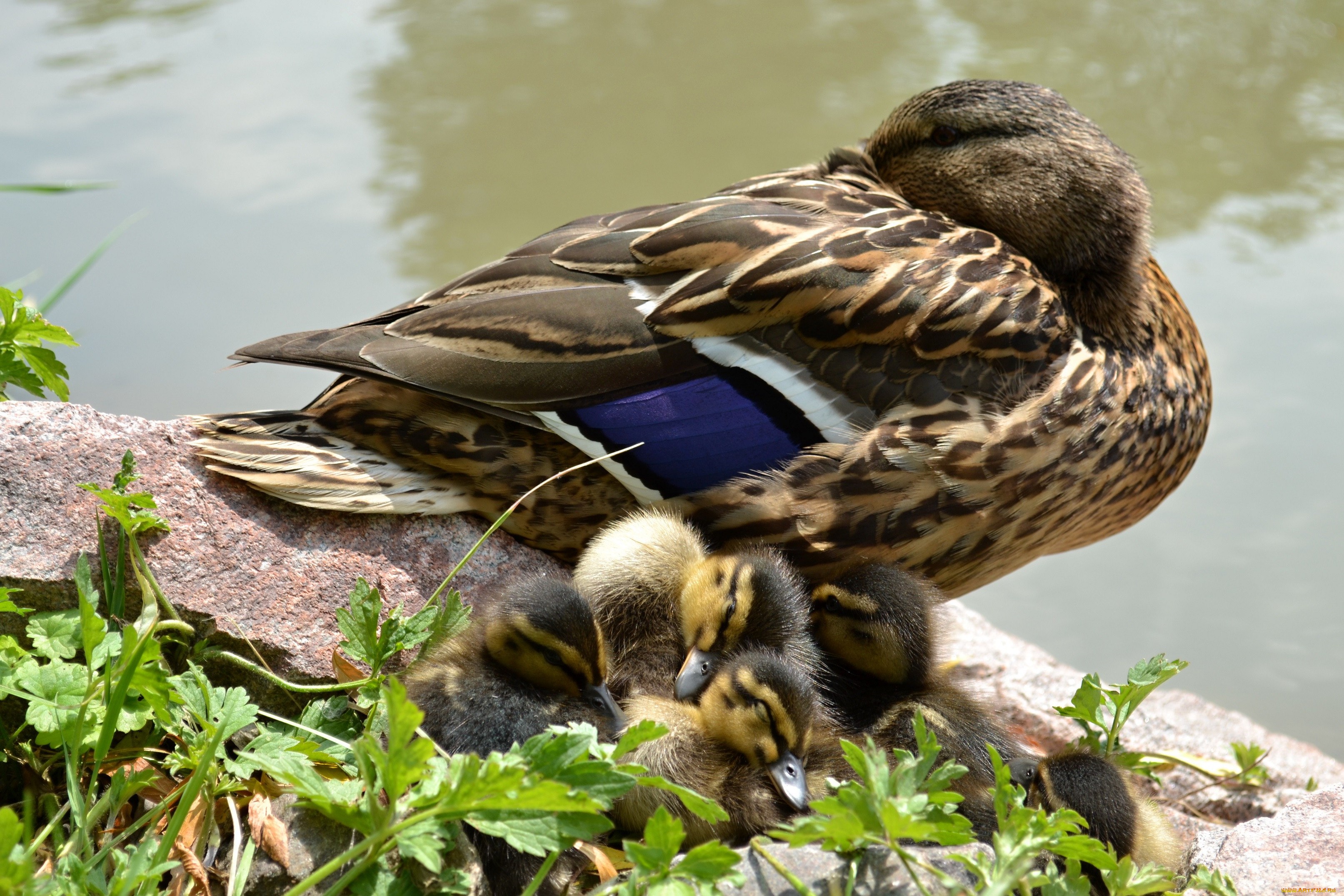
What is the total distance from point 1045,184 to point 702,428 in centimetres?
105

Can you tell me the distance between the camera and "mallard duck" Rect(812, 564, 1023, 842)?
205 centimetres

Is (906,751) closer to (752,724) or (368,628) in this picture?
(752,724)

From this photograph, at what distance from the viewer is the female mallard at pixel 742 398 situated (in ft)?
7.53

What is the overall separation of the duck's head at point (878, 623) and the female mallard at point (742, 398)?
0.17 metres

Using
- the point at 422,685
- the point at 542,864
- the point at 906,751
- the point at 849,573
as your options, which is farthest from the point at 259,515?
the point at 906,751

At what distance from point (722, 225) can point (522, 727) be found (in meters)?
1.10

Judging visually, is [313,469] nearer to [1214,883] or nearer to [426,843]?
[426,843]

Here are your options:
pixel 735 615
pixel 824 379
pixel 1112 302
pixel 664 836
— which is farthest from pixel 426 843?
pixel 1112 302

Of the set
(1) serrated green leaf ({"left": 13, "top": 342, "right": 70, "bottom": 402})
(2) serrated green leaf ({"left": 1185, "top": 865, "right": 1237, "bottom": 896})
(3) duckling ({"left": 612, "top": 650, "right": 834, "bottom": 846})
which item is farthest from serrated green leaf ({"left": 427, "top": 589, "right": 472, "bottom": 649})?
(2) serrated green leaf ({"left": 1185, "top": 865, "right": 1237, "bottom": 896})

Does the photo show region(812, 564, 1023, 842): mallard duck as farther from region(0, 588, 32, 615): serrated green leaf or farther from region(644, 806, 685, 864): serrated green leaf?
region(0, 588, 32, 615): serrated green leaf

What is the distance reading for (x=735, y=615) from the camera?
202 centimetres

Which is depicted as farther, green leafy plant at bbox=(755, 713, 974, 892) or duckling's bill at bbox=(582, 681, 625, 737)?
duckling's bill at bbox=(582, 681, 625, 737)

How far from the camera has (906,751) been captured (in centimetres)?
164

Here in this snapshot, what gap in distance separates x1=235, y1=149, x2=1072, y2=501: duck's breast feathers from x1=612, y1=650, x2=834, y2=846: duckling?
0.54m
